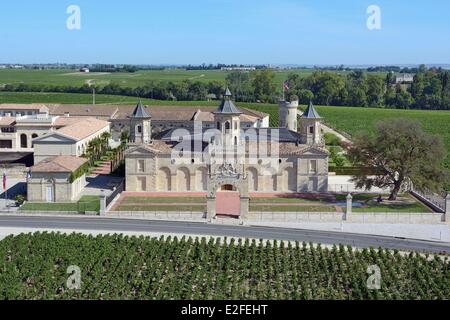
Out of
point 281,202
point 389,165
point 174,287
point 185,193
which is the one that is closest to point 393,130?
point 389,165

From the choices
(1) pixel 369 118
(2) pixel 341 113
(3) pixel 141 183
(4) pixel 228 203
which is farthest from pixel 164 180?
(2) pixel 341 113

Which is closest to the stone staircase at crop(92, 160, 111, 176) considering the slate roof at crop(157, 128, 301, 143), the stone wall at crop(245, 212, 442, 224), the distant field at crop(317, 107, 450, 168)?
the slate roof at crop(157, 128, 301, 143)

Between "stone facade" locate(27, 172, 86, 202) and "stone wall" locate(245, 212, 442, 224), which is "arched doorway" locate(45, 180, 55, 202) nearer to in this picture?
"stone facade" locate(27, 172, 86, 202)

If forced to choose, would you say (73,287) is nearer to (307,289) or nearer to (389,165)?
(307,289)

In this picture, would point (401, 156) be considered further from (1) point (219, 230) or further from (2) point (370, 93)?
(2) point (370, 93)

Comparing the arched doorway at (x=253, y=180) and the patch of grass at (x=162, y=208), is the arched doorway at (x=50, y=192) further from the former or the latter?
the arched doorway at (x=253, y=180)

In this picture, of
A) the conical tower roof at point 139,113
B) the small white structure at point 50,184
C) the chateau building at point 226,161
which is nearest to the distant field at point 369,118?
the chateau building at point 226,161
